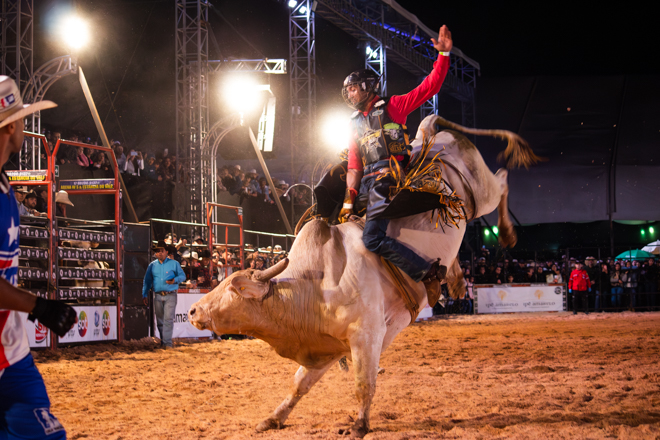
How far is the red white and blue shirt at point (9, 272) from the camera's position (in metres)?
2.49

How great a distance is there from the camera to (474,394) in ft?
20.6

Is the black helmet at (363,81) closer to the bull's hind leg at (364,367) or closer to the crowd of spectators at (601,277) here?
the bull's hind leg at (364,367)

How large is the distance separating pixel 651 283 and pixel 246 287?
22360 millimetres

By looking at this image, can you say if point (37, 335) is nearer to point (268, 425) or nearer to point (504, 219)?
point (268, 425)

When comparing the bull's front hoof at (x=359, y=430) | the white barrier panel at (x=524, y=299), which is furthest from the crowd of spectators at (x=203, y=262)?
the white barrier panel at (x=524, y=299)

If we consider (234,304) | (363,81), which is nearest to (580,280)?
(363,81)

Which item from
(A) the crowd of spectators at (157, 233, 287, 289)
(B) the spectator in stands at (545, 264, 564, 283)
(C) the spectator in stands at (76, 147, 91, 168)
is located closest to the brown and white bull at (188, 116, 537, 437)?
(A) the crowd of spectators at (157, 233, 287, 289)

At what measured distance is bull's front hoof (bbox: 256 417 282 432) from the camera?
4907 millimetres

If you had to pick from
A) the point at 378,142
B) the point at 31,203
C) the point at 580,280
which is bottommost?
the point at 580,280

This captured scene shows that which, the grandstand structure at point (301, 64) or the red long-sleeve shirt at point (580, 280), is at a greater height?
the grandstand structure at point (301, 64)

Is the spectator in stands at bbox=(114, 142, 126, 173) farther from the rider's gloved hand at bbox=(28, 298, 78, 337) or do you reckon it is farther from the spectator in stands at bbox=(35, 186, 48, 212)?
the rider's gloved hand at bbox=(28, 298, 78, 337)

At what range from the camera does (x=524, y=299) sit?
2400 cm

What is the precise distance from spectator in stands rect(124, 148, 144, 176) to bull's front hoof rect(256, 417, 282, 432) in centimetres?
1403

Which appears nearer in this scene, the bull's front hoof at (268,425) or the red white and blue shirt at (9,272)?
the red white and blue shirt at (9,272)
